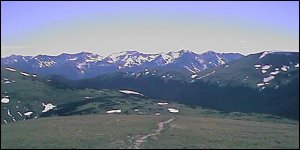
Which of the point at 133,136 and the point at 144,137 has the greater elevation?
the point at 144,137

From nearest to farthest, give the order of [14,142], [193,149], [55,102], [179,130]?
[193,149] < [14,142] < [179,130] < [55,102]

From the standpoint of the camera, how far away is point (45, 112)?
165 m

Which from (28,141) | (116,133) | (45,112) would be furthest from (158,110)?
(28,141)

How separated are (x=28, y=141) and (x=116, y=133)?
1936 centimetres

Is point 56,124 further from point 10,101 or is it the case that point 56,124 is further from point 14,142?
point 10,101

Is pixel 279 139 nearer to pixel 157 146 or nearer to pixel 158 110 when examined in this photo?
pixel 157 146

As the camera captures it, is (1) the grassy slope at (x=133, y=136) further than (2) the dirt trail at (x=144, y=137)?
Yes

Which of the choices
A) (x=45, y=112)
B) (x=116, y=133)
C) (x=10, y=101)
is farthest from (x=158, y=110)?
(x=116, y=133)

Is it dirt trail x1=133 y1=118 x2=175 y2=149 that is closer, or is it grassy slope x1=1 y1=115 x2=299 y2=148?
dirt trail x1=133 y1=118 x2=175 y2=149

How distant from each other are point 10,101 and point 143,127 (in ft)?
316

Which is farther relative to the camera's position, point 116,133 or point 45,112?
point 45,112

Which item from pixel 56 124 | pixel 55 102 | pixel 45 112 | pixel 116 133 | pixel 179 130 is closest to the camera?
pixel 116 133

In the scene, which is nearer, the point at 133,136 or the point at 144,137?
the point at 144,137

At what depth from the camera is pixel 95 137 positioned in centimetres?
8156
